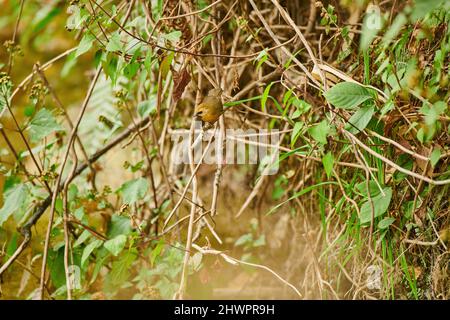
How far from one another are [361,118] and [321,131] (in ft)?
0.27

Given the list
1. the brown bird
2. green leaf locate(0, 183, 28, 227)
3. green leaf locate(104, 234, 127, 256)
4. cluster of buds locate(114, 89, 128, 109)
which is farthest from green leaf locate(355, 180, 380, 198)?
green leaf locate(0, 183, 28, 227)

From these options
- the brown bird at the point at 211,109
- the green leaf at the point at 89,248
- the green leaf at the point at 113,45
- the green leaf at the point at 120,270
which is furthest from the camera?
the green leaf at the point at 120,270

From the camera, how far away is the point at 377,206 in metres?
1.14

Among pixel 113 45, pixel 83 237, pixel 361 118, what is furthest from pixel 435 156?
pixel 83 237

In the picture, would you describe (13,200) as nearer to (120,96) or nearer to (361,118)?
(120,96)

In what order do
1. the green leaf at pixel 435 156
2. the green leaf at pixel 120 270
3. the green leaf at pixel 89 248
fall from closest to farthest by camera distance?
the green leaf at pixel 435 156 → the green leaf at pixel 89 248 → the green leaf at pixel 120 270

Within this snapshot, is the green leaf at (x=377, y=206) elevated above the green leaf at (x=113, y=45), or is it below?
below

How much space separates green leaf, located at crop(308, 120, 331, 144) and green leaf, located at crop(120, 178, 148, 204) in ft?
A: 1.66

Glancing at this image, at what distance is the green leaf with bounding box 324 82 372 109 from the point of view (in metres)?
1.06

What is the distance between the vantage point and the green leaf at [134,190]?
144 cm

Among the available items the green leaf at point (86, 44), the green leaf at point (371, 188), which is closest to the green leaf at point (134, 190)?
the green leaf at point (86, 44)

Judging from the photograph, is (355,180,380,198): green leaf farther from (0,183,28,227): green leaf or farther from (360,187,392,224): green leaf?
(0,183,28,227): green leaf

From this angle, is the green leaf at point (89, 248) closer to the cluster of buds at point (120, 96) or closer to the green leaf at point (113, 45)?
the cluster of buds at point (120, 96)

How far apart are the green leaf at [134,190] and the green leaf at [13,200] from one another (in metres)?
0.24
